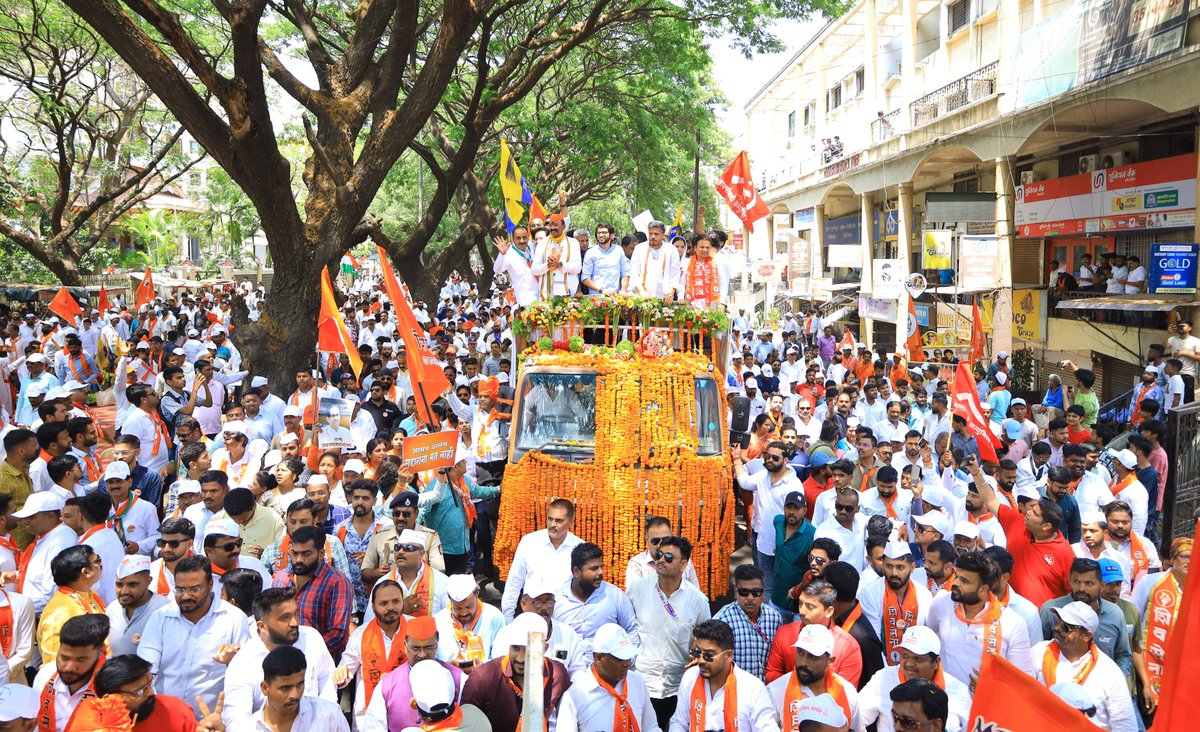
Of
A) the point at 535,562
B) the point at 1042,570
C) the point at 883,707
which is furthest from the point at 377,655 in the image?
the point at 1042,570

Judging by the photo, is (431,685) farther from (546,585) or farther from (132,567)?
(546,585)

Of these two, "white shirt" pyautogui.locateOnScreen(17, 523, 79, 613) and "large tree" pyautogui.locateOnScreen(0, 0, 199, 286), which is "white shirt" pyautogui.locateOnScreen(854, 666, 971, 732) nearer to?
"white shirt" pyautogui.locateOnScreen(17, 523, 79, 613)

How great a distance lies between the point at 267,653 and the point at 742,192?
12.2 metres

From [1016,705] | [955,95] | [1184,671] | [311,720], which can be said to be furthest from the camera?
[955,95]

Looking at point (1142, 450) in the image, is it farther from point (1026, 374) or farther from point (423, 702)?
point (1026, 374)

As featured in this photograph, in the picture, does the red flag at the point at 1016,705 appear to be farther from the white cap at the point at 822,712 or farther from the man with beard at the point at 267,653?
the man with beard at the point at 267,653

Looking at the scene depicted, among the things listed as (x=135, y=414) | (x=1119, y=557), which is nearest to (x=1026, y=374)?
(x=1119, y=557)

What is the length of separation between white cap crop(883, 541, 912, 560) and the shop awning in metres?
10.7

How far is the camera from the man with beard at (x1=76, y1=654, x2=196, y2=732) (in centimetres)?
402

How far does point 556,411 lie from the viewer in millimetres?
8328

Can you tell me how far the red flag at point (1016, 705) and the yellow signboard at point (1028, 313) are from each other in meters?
17.5

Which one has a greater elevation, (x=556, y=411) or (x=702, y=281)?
(x=702, y=281)

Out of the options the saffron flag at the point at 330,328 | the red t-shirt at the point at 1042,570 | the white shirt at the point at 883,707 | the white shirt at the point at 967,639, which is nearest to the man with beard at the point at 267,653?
the white shirt at the point at 883,707

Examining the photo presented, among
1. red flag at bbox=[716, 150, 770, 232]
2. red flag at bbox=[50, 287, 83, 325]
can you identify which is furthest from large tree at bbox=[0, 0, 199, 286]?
red flag at bbox=[716, 150, 770, 232]
